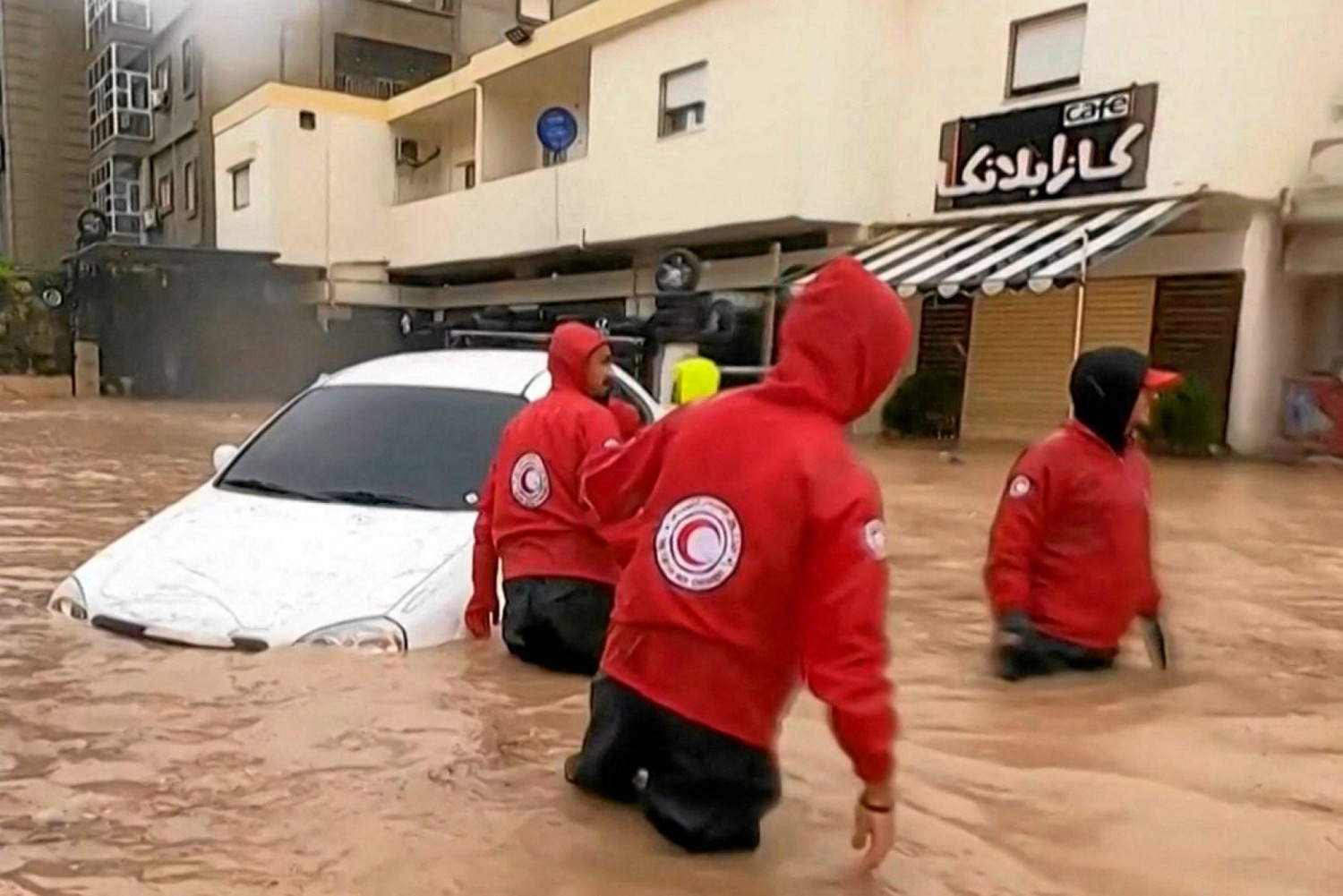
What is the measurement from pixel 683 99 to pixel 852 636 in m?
16.1

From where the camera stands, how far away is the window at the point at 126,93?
31781 mm

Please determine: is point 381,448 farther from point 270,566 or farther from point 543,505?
point 543,505

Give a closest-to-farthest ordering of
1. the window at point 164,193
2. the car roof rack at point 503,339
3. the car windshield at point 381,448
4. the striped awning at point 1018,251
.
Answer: the car windshield at point 381,448 → the car roof rack at point 503,339 → the striped awning at point 1018,251 → the window at point 164,193

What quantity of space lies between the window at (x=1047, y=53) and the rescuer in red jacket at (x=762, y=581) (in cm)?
1275

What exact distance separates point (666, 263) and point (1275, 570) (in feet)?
36.2

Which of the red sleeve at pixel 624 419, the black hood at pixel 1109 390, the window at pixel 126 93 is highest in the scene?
the window at pixel 126 93

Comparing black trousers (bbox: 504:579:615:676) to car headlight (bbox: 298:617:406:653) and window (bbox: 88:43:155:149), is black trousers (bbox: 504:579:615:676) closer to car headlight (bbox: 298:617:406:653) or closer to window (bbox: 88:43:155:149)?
car headlight (bbox: 298:617:406:653)

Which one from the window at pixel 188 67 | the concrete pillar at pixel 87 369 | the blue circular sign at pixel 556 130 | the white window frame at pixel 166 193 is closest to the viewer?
the blue circular sign at pixel 556 130

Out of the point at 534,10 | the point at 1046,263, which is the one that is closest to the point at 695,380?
the point at 1046,263

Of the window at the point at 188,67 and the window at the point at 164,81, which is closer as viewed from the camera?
the window at the point at 188,67

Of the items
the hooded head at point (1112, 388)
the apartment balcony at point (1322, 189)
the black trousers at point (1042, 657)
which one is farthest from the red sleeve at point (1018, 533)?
the apartment balcony at point (1322, 189)

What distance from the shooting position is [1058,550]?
427 centimetres

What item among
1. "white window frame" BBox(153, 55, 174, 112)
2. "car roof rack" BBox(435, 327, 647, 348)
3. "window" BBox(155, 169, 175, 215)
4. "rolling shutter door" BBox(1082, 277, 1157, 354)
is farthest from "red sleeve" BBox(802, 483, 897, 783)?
"white window frame" BBox(153, 55, 174, 112)

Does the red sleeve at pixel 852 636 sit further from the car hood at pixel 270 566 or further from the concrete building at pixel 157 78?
the concrete building at pixel 157 78
